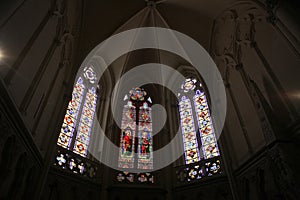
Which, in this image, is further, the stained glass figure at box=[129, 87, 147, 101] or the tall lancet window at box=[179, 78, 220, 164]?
the stained glass figure at box=[129, 87, 147, 101]

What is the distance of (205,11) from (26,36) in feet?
25.0

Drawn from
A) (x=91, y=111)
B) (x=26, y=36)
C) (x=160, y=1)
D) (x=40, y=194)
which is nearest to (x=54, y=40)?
(x=26, y=36)

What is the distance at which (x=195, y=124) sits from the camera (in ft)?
34.6

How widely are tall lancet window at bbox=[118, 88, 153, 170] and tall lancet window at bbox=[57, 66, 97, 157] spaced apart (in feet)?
5.05

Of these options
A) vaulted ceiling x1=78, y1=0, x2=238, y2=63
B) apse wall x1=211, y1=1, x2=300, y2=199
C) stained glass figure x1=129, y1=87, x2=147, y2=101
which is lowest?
apse wall x1=211, y1=1, x2=300, y2=199

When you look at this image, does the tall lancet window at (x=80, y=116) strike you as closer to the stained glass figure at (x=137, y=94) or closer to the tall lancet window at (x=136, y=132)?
the tall lancet window at (x=136, y=132)

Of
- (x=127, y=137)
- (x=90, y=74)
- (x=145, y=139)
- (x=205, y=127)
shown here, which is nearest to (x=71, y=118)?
(x=127, y=137)

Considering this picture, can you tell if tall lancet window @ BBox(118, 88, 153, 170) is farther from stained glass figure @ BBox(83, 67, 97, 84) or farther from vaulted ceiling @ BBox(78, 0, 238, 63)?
vaulted ceiling @ BBox(78, 0, 238, 63)

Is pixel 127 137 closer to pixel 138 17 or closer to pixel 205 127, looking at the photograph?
pixel 205 127

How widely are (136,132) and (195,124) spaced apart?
2.68m

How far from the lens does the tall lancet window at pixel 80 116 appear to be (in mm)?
8820

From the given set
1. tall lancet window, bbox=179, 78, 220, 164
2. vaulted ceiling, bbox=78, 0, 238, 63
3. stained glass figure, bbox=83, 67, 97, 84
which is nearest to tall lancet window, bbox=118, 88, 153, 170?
tall lancet window, bbox=179, 78, 220, 164

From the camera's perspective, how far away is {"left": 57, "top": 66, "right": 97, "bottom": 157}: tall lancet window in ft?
28.9

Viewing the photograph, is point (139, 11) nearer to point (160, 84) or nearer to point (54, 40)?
point (160, 84)
